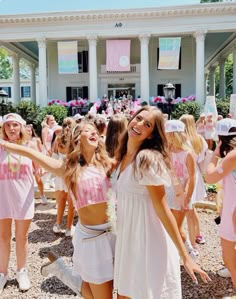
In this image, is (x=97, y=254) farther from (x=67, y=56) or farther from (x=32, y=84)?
(x=32, y=84)

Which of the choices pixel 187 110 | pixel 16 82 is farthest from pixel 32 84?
pixel 187 110

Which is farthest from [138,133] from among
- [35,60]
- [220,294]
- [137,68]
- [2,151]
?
[35,60]

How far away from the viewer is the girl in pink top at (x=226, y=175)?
96.3 inches

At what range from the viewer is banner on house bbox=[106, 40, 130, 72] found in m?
21.8

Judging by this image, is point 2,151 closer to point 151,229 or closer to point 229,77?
point 151,229

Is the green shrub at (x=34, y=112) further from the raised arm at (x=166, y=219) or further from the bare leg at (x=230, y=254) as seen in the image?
the raised arm at (x=166, y=219)

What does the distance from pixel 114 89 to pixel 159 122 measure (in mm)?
24032

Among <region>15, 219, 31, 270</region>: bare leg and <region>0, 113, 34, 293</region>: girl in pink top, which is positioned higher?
<region>0, 113, 34, 293</region>: girl in pink top

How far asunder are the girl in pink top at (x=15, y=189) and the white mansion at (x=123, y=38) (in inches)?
755

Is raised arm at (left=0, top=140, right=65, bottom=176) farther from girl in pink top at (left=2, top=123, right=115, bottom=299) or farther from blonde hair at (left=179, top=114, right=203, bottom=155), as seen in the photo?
blonde hair at (left=179, top=114, right=203, bottom=155)

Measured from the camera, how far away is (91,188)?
226 centimetres

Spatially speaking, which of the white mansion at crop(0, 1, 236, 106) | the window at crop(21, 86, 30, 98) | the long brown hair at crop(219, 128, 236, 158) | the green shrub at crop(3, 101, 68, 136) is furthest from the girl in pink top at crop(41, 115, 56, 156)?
the window at crop(21, 86, 30, 98)

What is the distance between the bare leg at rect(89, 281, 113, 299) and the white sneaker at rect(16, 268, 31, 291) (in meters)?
1.42

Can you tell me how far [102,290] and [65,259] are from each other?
2070mm
